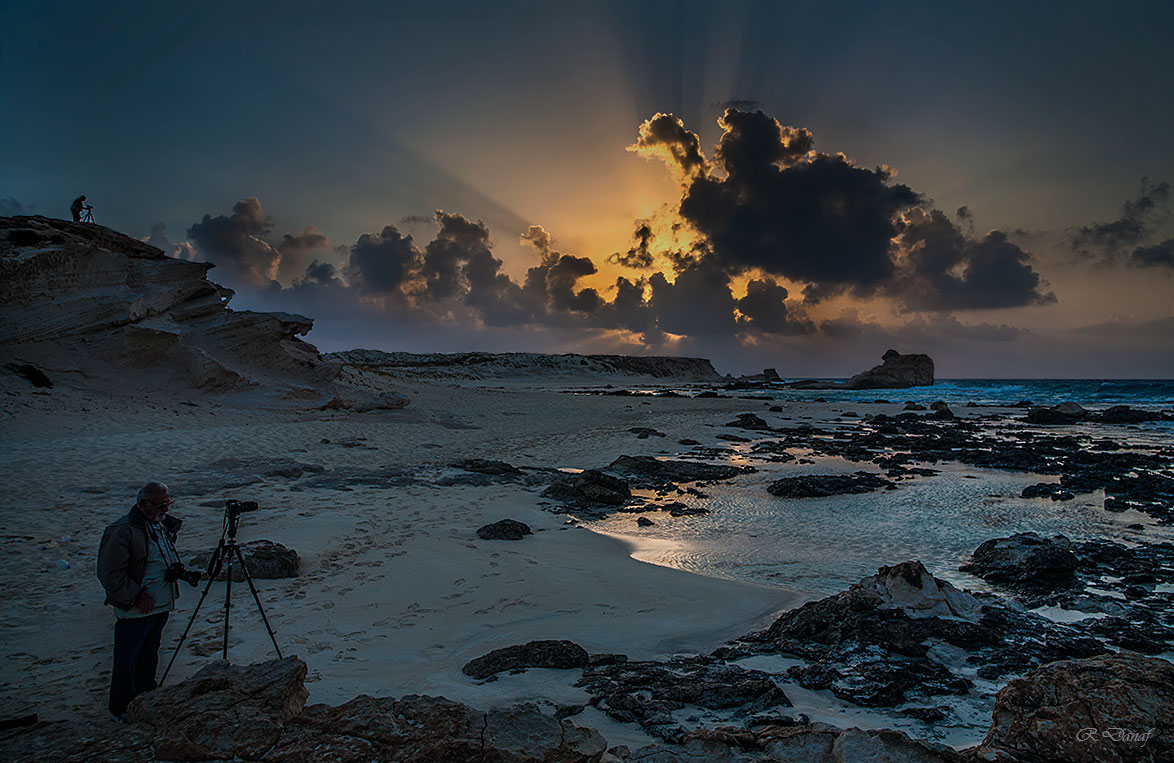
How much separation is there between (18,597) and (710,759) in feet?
22.5

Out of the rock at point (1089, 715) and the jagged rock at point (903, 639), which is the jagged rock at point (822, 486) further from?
the rock at point (1089, 715)

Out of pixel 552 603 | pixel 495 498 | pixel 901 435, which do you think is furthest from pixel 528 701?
pixel 901 435

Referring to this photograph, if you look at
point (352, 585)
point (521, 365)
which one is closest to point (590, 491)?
point (352, 585)

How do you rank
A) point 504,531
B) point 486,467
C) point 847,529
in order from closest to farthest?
point 504,531, point 847,529, point 486,467

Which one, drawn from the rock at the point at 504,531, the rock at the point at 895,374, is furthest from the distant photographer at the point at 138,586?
the rock at the point at 895,374

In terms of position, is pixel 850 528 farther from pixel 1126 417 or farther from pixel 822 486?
pixel 1126 417

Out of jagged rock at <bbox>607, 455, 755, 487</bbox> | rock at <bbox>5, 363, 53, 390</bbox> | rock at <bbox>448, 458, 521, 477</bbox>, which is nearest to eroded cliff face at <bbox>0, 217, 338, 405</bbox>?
rock at <bbox>5, 363, 53, 390</bbox>

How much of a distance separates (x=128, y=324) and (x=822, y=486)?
23020 millimetres

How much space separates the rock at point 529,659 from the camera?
468 cm

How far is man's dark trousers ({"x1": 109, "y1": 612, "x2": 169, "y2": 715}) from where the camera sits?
3.96 meters

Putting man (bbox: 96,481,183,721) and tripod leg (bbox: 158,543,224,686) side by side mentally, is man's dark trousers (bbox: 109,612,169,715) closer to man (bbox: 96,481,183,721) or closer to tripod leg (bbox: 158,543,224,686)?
man (bbox: 96,481,183,721)

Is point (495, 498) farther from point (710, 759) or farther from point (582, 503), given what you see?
point (710, 759)

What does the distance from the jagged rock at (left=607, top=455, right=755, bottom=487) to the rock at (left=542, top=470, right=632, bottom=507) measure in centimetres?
185

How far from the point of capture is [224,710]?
3.03m
